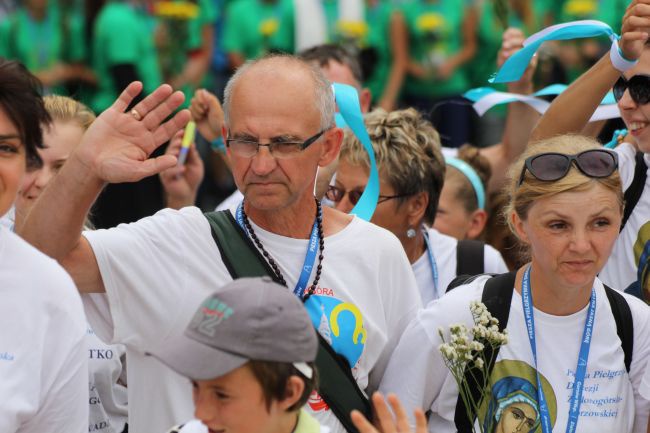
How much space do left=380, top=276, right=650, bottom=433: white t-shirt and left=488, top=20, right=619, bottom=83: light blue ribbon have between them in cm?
136

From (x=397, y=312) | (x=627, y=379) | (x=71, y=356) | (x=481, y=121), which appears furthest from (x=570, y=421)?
(x=481, y=121)

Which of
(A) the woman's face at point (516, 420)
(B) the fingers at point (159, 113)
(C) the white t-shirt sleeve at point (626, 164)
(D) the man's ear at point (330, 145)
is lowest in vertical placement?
(A) the woman's face at point (516, 420)

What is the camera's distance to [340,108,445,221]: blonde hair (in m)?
5.46

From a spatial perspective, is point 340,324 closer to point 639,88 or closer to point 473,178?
point 639,88

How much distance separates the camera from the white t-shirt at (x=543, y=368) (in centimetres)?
416

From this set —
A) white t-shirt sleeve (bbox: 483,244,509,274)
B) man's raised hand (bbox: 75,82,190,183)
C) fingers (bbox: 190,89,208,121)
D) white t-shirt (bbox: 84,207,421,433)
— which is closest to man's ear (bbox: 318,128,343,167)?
white t-shirt (bbox: 84,207,421,433)

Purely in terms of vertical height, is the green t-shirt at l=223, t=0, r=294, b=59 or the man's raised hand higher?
the man's raised hand

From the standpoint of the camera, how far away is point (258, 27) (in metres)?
10.4

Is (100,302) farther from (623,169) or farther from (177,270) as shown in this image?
(623,169)

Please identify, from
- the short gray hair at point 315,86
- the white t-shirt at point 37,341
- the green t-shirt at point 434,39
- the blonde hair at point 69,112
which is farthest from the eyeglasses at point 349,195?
the green t-shirt at point 434,39

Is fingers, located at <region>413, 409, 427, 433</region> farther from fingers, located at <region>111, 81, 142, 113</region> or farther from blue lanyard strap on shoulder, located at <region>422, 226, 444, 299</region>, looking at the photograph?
blue lanyard strap on shoulder, located at <region>422, 226, 444, 299</region>

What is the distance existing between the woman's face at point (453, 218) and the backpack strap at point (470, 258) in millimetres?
732

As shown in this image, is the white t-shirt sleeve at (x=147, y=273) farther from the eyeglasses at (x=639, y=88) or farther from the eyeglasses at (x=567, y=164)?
the eyeglasses at (x=639, y=88)

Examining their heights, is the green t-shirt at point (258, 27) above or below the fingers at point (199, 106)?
below
